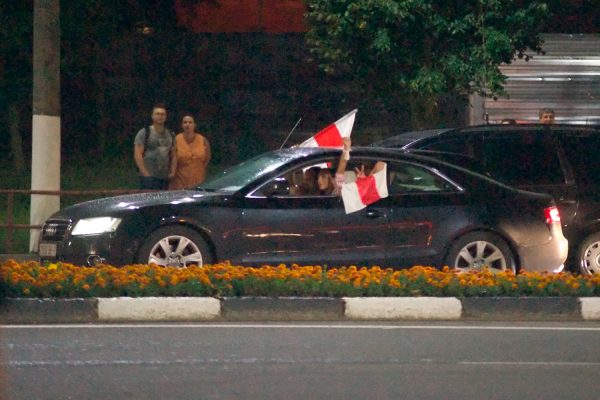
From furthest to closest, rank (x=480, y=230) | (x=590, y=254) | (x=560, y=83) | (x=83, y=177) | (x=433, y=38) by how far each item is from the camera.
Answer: (x=83, y=177) → (x=560, y=83) → (x=433, y=38) → (x=590, y=254) → (x=480, y=230)

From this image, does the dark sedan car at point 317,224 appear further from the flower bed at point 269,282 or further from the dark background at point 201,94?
the dark background at point 201,94

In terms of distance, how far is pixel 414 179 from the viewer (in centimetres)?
1173

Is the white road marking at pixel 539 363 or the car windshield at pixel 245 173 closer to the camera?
the white road marking at pixel 539 363

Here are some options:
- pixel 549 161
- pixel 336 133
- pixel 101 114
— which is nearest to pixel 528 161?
pixel 549 161

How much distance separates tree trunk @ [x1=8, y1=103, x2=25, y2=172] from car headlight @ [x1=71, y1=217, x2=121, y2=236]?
585 inches

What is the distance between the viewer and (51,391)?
710 cm

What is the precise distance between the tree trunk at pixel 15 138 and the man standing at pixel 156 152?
1142cm

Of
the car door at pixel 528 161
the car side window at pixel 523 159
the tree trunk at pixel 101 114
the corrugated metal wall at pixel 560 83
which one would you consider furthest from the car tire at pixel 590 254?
the tree trunk at pixel 101 114

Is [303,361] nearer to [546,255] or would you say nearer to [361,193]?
[361,193]

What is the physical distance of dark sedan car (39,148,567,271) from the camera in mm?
10961

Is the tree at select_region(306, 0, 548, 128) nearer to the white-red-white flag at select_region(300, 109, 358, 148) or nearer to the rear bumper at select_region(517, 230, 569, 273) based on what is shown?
the white-red-white flag at select_region(300, 109, 358, 148)

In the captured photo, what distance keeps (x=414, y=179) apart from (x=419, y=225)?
1.87 feet

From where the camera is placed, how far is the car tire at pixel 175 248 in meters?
10.9

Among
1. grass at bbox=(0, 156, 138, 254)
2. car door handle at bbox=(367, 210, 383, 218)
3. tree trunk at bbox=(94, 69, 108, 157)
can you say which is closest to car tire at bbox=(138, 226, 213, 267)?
car door handle at bbox=(367, 210, 383, 218)
